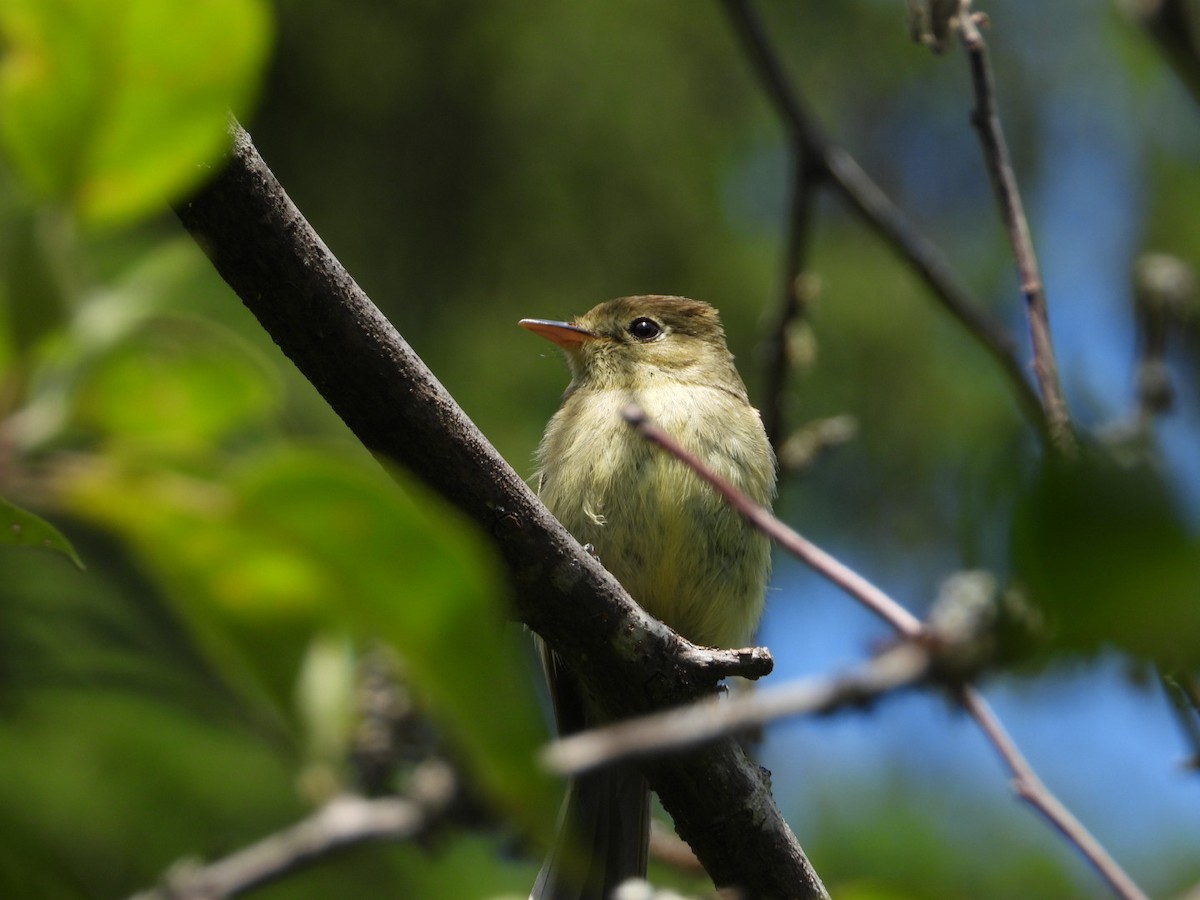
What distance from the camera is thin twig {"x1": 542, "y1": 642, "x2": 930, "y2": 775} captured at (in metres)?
1.11

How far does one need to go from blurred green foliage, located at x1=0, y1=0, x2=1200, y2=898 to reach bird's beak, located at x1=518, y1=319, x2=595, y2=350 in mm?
857

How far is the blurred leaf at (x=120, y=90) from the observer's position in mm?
1069

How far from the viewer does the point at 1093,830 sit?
27.7 ft

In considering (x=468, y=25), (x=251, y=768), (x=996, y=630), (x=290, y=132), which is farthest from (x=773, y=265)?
(x=996, y=630)

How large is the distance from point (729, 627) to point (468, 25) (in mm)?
7537

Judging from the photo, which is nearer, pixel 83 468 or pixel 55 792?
pixel 83 468

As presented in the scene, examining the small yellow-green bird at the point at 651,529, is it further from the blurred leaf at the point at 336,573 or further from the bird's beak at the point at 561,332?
the blurred leaf at the point at 336,573

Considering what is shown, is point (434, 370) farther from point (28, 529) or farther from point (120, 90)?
point (120, 90)

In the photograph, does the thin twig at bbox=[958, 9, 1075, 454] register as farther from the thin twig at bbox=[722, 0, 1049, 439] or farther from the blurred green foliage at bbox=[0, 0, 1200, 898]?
the blurred green foliage at bbox=[0, 0, 1200, 898]

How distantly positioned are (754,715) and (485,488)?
6.05ft

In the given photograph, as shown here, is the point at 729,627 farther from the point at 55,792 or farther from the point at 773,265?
the point at 773,265

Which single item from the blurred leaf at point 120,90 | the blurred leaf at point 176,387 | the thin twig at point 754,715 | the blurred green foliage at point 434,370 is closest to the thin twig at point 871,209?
the blurred green foliage at point 434,370

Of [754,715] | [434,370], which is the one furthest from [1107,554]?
[434,370]

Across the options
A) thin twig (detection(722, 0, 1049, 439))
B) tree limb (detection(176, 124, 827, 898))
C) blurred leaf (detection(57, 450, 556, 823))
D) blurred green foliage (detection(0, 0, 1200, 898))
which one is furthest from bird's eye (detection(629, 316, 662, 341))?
blurred leaf (detection(57, 450, 556, 823))
